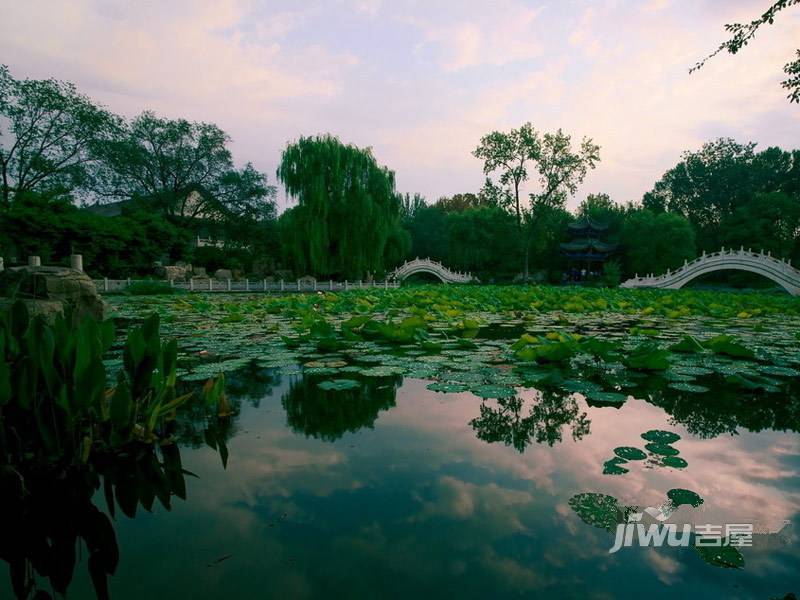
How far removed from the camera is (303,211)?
1739 centimetres

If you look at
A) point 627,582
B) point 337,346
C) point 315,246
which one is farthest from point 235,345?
point 315,246

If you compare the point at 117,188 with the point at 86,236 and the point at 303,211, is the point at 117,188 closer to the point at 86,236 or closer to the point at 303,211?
the point at 86,236

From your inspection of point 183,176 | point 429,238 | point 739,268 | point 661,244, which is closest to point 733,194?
point 661,244

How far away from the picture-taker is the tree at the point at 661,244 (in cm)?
2806

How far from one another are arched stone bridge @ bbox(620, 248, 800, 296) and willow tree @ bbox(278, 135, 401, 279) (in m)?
15.4

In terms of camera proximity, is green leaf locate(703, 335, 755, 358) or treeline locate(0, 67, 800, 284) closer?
green leaf locate(703, 335, 755, 358)

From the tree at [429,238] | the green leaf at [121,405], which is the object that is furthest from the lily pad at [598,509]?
the tree at [429,238]

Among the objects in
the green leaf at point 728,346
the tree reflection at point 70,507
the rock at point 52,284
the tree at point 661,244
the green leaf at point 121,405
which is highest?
the tree at point 661,244

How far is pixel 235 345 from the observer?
3666mm

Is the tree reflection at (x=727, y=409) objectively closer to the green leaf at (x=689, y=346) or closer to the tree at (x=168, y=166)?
the green leaf at (x=689, y=346)

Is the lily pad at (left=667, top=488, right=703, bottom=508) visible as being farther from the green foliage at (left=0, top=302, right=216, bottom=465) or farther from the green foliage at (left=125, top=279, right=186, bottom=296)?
the green foliage at (left=125, top=279, right=186, bottom=296)

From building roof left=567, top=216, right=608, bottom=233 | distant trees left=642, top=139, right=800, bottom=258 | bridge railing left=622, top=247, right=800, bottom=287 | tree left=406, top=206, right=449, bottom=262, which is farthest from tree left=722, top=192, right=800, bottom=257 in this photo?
tree left=406, top=206, right=449, bottom=262

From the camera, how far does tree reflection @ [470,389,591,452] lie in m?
1.65

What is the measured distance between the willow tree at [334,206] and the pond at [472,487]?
1542 cm
